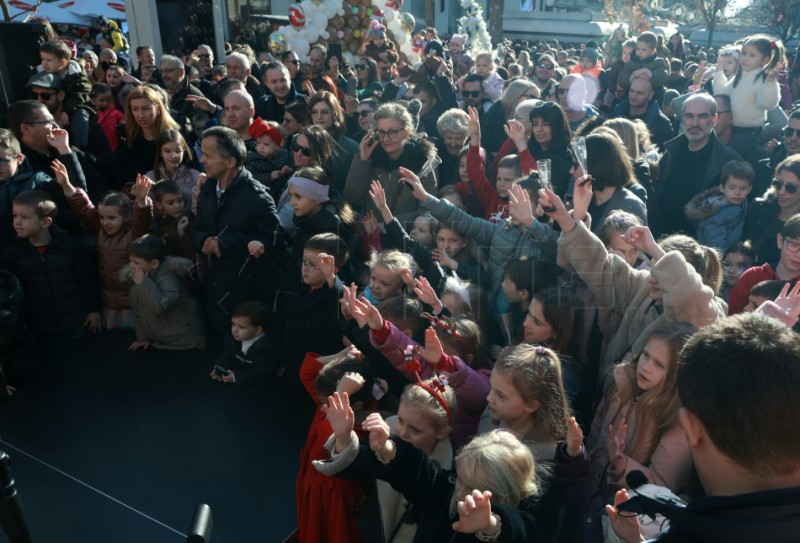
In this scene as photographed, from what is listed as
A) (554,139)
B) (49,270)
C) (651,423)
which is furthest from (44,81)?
(651,423)

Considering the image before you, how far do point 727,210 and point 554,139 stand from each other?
3.83 ft

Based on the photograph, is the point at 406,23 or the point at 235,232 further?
the point at 406,23

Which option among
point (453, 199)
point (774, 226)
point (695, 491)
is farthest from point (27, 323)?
point (774, 226)

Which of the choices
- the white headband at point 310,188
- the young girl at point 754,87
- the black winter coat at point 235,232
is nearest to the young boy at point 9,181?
the black winter coat at point 235,232

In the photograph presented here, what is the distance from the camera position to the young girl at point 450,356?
2.46 meters

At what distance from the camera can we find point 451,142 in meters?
4.74

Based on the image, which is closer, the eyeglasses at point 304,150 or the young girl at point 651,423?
the young girl at point 651,423

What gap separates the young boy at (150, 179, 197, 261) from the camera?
4281 mm

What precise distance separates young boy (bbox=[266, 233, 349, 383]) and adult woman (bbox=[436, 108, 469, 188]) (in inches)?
54.0

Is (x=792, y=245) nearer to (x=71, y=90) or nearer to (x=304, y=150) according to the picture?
(x=304, y=150)

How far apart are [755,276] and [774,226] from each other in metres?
0.96

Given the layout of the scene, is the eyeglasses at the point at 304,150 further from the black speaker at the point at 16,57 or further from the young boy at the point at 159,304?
the black speaker at the point at 16,57

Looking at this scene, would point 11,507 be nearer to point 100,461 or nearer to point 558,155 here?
point 100,461

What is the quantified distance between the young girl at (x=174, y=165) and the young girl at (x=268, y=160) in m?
0.43
